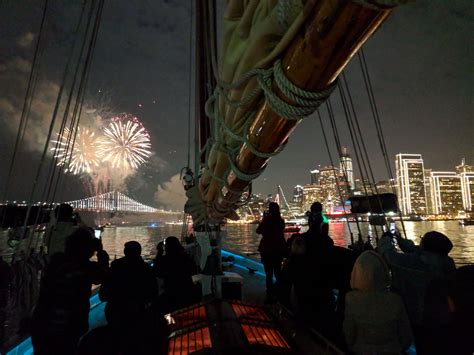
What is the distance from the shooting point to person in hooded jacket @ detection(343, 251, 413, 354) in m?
1.71

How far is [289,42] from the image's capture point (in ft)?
3.71

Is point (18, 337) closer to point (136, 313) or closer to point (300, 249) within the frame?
point (136, 313)

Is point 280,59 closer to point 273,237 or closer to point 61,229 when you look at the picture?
point 61,229

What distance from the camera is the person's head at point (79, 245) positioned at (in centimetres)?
228

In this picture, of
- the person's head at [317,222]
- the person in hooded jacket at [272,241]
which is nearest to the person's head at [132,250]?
the person's head at [317,222]

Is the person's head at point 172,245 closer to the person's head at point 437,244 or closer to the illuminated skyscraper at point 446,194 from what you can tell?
the person's head at point 437,244

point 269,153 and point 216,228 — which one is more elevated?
point 269,153

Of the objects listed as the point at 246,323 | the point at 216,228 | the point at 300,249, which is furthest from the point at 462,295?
the point at 216,228

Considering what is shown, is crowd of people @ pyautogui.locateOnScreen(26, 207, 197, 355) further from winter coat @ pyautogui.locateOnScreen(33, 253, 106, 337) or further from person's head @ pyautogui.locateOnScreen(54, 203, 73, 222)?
person's head @ pyautogui.locateOnScreen(54, 203, 73, 222)

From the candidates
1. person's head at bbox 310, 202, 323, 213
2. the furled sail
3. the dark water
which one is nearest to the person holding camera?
the furled sail

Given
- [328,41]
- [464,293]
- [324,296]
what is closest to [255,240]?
[324,296]

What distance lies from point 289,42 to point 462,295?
1.73 m

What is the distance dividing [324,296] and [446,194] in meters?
147

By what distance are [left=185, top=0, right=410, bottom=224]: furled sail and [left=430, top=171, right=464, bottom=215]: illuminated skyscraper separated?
459ft
